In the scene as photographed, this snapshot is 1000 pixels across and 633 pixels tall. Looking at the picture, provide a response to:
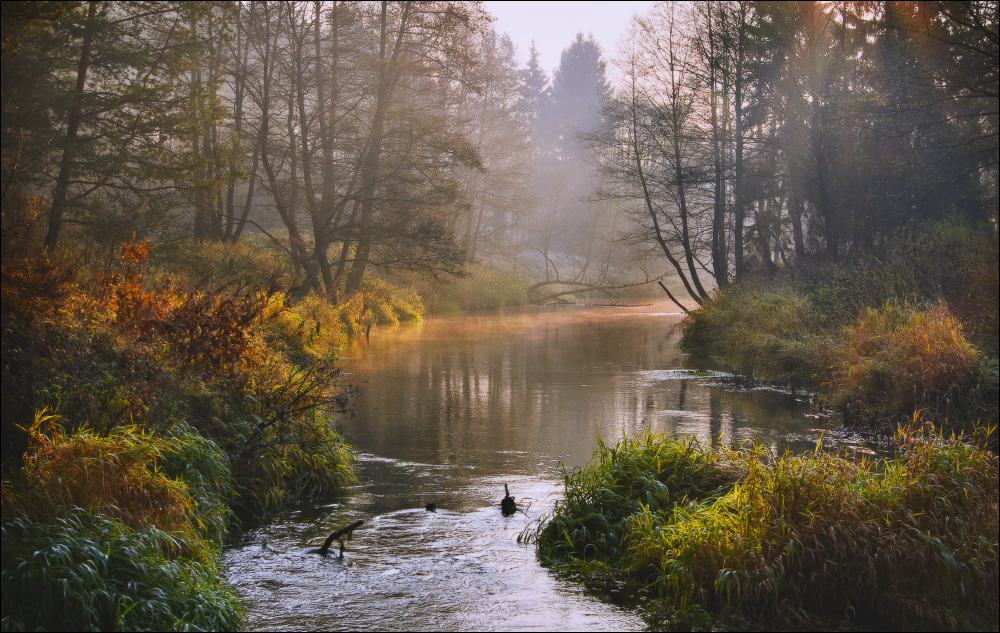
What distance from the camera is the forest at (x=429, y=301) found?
5.43m

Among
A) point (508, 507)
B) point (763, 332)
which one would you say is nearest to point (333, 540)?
point (508, 507)

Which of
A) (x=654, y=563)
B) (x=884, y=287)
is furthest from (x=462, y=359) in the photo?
(x=654, y=563)

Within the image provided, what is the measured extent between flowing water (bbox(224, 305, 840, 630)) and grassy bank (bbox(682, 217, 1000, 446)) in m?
0.80

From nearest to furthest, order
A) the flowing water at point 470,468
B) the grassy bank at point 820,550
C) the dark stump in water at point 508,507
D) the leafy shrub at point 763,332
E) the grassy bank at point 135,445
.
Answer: the grassy bank at point 135,445 → the grassy bank at point 820,550 → the flowing water at point 470,468 → the dark stump in water at point 508,507 → the leafy shrub at point 763,332

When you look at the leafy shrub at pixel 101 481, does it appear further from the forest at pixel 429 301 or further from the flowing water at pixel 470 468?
the flowing water at pixel 470 468

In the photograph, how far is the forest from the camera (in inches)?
214

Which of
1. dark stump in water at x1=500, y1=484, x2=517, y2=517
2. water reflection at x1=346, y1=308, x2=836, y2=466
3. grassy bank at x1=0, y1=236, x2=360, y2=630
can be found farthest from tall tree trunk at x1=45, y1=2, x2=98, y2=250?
dark stump in water at x1=500, y1=484, x2=517, y2=517

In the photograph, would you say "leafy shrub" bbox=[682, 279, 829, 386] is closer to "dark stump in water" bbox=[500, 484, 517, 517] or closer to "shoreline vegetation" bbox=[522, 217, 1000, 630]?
"shoreline vegetation" bbox=[522, 217, 1000, 630]

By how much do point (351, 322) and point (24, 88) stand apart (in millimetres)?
12725

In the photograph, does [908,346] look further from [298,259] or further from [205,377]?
[298,259]

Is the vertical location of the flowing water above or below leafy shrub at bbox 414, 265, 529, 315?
below

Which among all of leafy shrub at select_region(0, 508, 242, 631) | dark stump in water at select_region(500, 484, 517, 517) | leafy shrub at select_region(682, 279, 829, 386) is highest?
leafy shrub at select_region(682, 279, 829, 386)

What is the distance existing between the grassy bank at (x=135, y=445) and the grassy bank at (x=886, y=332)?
7.40 m

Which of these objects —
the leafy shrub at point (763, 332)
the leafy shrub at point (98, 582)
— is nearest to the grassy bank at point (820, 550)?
the leafy shrub at point (98, 582)
